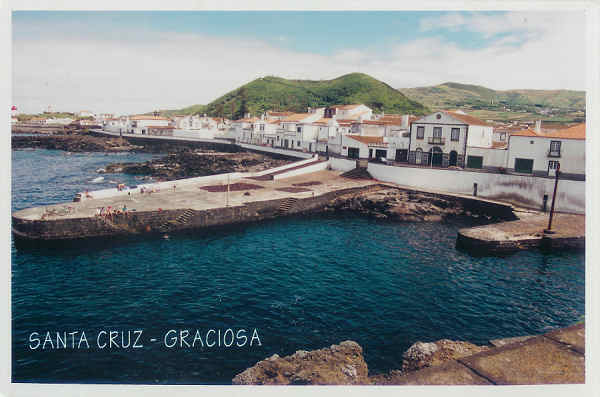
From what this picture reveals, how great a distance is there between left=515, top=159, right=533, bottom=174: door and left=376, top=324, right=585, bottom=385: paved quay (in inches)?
1103

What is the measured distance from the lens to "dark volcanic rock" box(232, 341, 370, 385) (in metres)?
10.7

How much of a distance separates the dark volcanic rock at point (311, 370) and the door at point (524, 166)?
30.7 m

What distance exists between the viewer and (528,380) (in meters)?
9.46

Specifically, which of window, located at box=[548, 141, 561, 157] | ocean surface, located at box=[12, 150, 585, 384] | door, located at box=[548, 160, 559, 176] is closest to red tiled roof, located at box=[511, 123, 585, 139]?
window, located at box=[548, 141, 561, 157]

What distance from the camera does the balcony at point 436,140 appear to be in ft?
137

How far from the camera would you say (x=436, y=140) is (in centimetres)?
4238

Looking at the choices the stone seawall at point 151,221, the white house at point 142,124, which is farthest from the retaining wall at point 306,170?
the white house at point 142,124

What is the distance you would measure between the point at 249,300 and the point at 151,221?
46.0 feet

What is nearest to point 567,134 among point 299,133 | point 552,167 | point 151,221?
point 552,167

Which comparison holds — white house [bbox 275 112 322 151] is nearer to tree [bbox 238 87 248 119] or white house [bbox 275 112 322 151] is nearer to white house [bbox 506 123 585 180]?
white house [bbox 506 123 585 180]

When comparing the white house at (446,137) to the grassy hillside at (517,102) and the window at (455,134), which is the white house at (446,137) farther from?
the grassy hillside at (517,102)

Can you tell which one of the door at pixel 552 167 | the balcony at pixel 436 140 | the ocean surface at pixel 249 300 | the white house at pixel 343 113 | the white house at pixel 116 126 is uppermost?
the white house at pixel 343 113

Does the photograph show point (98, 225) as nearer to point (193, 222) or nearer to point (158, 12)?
point (193, 222)

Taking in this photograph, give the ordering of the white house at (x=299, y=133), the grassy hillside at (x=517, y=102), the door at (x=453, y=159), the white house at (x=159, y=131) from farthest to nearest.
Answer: the white house at (x=159, y=131)
the white house at (x=299, y=133)
the door at (x=453, y=159)
the grassy hillside at (x=517, y=102)
